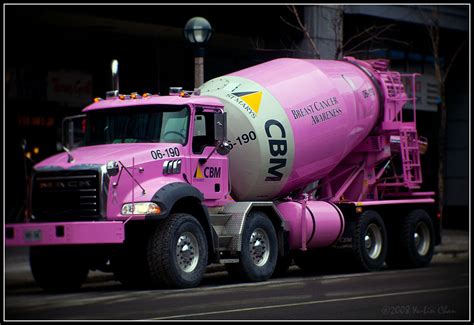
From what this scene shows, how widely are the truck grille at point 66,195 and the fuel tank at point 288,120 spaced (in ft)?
11.7

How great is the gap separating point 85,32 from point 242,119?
1137 centimetres

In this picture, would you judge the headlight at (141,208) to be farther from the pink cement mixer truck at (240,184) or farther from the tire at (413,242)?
the tire at (413,242)

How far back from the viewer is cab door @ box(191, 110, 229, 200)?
737 inches

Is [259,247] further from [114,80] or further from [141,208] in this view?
[114,80]

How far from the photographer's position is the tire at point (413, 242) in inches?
925

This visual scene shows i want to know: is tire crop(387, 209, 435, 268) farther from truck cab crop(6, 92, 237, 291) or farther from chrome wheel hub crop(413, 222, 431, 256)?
truck cab crop(6, 92, 237, 291)

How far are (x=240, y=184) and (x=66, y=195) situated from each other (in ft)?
13.0

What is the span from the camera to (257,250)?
19.6 meters

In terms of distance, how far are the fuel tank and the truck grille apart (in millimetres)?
3573

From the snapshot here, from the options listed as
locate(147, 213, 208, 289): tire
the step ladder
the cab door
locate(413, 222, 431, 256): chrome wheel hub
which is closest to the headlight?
locate(147, 213, 208, 289): tire

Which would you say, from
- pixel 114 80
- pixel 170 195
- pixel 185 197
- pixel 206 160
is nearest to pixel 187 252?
pixel 185 197

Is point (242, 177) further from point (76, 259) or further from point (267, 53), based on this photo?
point (267, 53)

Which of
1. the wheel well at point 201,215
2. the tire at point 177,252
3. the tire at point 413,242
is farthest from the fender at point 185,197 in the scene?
the tire at point 413,242

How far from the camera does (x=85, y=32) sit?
98.3 ft
